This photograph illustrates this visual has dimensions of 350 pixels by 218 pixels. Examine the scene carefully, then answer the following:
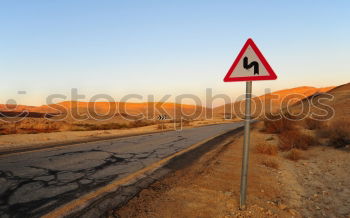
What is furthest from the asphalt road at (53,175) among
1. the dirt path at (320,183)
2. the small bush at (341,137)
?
the small bush at (341,137)

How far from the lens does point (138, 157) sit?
9047 mm

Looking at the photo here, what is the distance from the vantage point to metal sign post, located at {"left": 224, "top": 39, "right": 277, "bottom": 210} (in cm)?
387

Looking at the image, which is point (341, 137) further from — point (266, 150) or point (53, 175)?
point (53, 175)

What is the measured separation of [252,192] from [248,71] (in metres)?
2.70

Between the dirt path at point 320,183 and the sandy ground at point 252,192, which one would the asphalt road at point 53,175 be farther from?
the dirt path at point 320,183

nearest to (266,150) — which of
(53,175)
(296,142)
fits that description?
(296,142)

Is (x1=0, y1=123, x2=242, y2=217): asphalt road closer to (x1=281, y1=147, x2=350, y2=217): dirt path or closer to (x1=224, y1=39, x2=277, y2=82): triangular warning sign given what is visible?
(x1=224, y1=39, x2=277, y2=82): triangular warning sign

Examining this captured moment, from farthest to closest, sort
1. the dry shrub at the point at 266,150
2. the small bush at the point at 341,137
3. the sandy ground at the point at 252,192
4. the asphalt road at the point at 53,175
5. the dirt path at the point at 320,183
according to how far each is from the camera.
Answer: the small bush at the point at 341,137 → the dry shrub at the point at 266,150 → the dirt path at the point at 320,183 → the asphalt road at the point at 53,175 → the sandy ground at the point at 252,192

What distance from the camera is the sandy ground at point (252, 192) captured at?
4199mm

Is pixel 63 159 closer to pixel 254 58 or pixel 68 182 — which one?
pixel 68 182

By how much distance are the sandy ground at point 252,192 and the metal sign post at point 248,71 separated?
657mm

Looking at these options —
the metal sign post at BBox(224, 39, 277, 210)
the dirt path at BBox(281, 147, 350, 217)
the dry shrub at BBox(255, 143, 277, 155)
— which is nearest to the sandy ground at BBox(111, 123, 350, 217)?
the dirt path at BBox(281, 147, 350, 217)

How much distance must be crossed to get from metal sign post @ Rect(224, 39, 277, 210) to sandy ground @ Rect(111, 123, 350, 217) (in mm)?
657

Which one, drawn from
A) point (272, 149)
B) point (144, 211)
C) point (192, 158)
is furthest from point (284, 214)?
point (272, 149)
